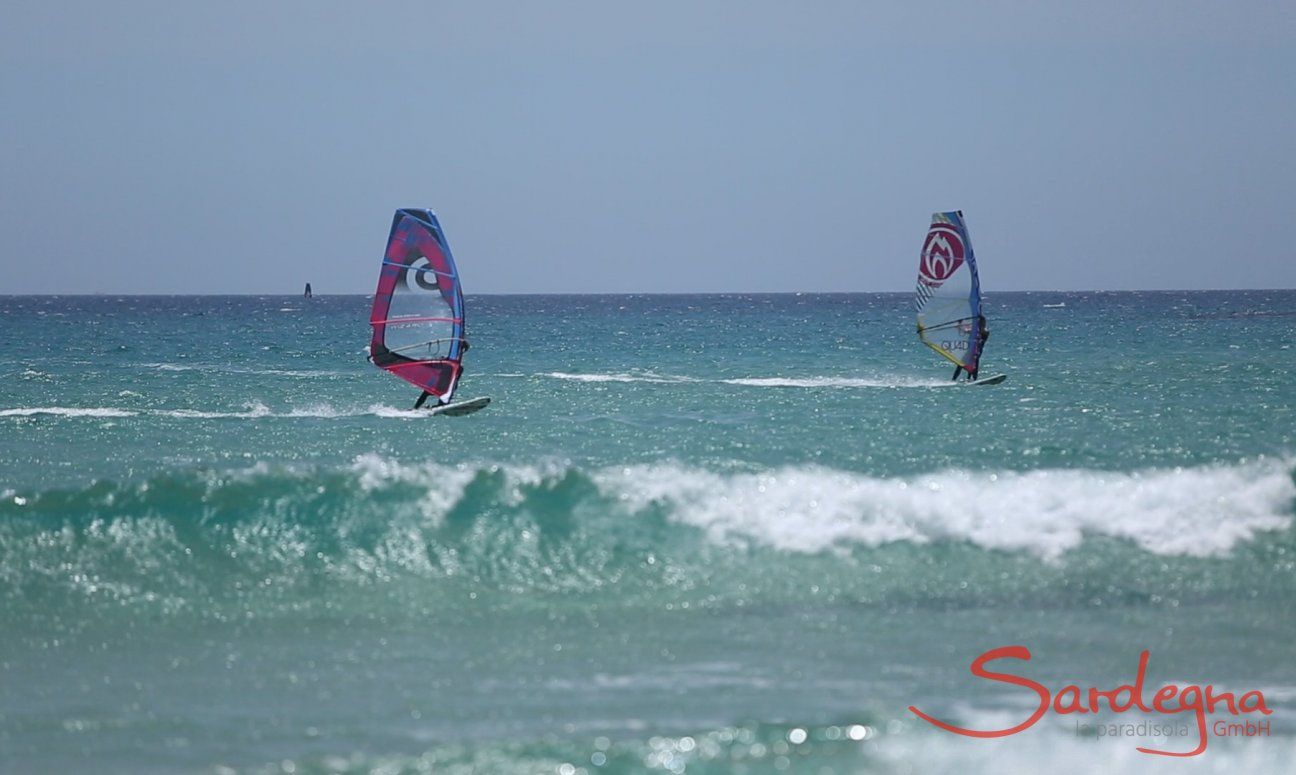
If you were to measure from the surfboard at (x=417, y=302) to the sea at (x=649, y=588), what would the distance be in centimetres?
114

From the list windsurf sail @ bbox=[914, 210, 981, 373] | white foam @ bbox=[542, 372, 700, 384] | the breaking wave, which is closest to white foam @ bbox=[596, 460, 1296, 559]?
the breaking wave

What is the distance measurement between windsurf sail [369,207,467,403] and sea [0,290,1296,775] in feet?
3.80

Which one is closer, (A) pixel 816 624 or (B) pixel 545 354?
(A) pixel 816 624

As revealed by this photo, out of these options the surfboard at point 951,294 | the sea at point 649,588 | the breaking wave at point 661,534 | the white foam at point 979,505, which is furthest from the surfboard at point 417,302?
the surfboard at point 951,294

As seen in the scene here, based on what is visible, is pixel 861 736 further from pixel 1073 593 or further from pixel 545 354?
pixel 545 354

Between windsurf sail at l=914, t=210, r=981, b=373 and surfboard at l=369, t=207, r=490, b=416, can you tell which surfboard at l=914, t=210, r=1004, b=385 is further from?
surfboard at l=369, t=207, r=490, b=416

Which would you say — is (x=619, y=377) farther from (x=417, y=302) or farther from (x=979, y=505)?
(x=979, y=505)

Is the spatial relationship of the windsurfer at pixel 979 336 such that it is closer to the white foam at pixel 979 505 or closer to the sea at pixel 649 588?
the sea at pixel 649 588

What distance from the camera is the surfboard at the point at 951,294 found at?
80.5 feet

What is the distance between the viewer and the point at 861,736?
24.3 feet

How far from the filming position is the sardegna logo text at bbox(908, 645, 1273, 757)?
7.66 meters

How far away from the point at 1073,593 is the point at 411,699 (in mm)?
5359

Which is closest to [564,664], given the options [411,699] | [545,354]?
[411,699]

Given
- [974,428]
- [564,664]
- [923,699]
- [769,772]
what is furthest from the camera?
[974,428]
